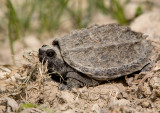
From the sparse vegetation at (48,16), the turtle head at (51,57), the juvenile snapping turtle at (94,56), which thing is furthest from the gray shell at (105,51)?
the sparse vegetation at (48,16)

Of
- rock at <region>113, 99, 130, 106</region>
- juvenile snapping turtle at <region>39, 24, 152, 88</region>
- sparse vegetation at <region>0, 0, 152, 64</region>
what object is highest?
sparse vegetation at <region>0, 0, 152, 64</region>

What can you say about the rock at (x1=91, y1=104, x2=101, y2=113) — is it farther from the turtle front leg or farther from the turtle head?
the turtle head

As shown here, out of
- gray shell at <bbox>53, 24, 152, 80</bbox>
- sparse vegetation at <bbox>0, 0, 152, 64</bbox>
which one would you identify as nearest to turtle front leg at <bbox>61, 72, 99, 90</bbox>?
gray shell at <bbox>53, 24, 152, 80</bbox>

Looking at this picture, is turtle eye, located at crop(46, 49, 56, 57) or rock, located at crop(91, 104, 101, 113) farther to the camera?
turtle eye, located at crop(46, 49, 56, 57)

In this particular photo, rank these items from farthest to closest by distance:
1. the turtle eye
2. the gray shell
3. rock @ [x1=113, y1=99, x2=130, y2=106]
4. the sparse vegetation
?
1. the sparse vegetation
2. the turtle eye
3. the gray shell
4. rock @ [x1=113, y1=99, x2=130, y2=106]

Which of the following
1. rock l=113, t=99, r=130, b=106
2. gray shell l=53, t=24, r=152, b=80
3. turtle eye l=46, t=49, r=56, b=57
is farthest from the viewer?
turtle eye l=46, t=49, r=56, b=57

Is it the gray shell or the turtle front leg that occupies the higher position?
the gray shell

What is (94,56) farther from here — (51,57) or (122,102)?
(122,102)
